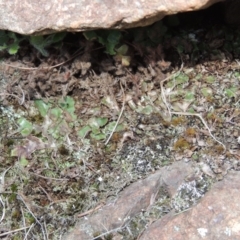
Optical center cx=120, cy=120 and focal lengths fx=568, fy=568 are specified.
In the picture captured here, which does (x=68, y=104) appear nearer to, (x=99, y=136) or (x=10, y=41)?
(x=99, y=136)

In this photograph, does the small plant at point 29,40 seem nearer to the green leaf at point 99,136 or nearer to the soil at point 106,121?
the soil at point 106,121

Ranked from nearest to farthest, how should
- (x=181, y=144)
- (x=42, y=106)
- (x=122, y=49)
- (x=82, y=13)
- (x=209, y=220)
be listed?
(x=209, y=220), (x=82, y=13), (x=181, y=144), (x=122, y=49), (x=42, y=106)

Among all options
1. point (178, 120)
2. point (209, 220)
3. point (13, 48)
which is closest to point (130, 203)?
point (209, 220)

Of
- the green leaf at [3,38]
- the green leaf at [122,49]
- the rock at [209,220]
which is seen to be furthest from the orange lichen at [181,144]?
the green leaf at [3,38]

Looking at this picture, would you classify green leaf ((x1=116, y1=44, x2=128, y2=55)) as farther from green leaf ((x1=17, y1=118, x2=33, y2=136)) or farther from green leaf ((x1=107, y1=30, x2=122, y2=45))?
green leaf ((x1=17, y1=118, x2=33, y2=136))

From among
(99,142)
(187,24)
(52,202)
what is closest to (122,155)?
(99,142)

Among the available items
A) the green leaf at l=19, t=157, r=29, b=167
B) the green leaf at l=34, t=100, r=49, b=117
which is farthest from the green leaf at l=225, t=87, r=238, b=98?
the green leaf at l=19, t=157, r=29, b=167
